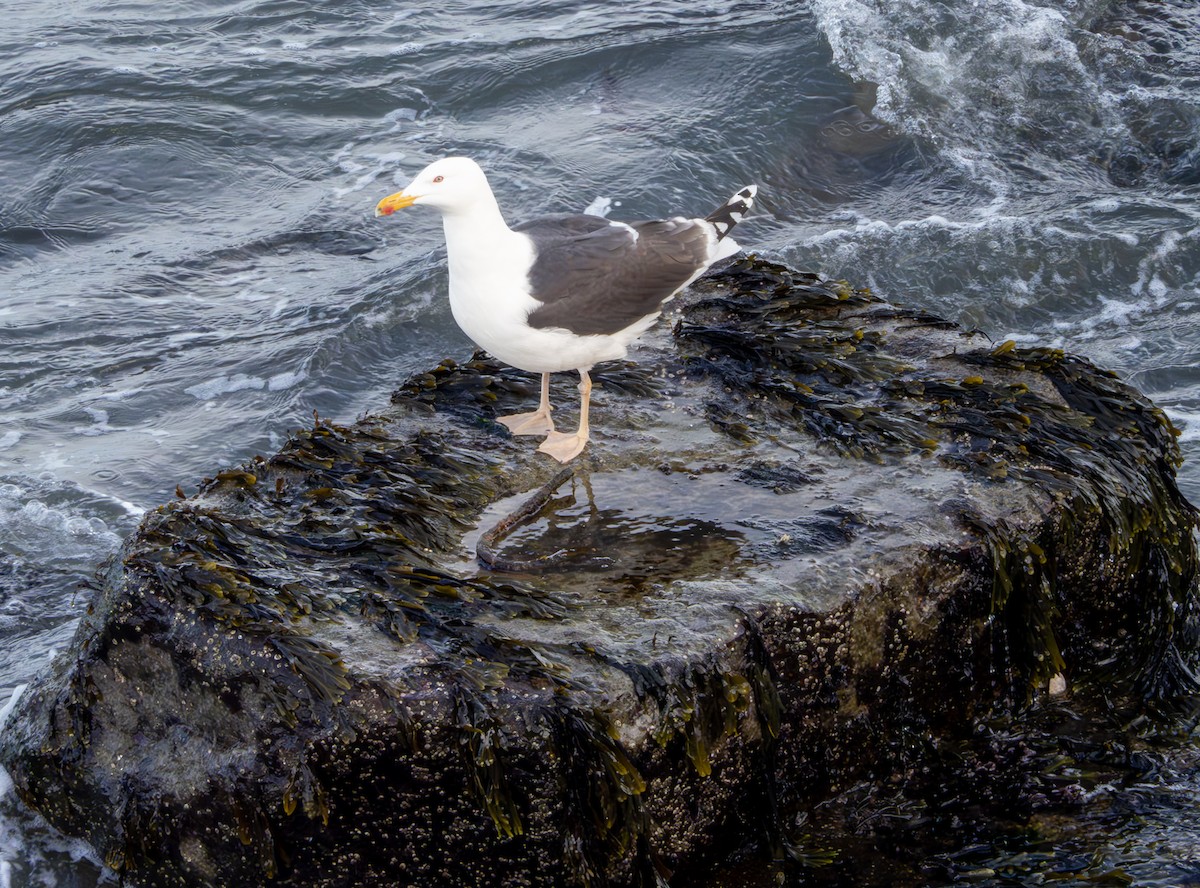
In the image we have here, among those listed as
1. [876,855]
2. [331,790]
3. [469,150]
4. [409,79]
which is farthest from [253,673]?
[409,79]

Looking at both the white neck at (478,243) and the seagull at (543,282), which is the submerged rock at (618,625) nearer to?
the seagull at (543,282)

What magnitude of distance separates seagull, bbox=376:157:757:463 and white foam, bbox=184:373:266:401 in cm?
333

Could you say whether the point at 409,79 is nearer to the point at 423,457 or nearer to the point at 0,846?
the point at 423,457

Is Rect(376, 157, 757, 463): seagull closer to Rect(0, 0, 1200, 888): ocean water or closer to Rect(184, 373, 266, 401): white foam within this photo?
Rect(0, 0, 1200, 888): ocean water

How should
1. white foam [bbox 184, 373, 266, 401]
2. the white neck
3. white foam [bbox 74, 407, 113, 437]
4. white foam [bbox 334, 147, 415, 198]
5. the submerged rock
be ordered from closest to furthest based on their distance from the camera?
the submerged rock, the white neck, white foam [bbox 74, 407, 113, 437], white foam [bbox 184, 373, 266, 401], white foam [bbox 334, 147, 415, 198]

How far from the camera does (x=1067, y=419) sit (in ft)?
16.6

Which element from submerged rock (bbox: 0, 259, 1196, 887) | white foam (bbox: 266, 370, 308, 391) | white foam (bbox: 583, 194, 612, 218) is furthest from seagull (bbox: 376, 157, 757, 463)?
white foam (bbox: 583, 194, 612, 218)

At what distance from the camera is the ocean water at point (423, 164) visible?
7844 mm

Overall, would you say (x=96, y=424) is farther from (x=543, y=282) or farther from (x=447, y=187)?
(x=543, y=282)

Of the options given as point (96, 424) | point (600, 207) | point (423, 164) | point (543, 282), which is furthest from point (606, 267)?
point (423, 164)

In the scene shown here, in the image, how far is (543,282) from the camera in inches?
198

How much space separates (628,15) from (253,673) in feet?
35.4

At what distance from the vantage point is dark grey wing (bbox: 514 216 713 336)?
502 centimetres

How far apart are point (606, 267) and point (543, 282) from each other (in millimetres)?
336
